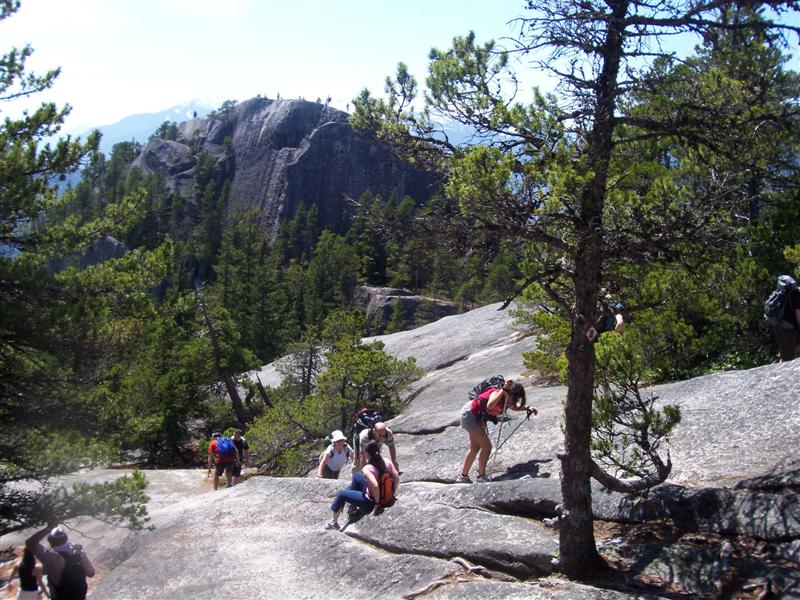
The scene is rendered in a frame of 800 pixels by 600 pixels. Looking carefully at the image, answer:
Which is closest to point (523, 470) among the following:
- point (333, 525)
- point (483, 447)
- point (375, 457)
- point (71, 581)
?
point (483, 447)

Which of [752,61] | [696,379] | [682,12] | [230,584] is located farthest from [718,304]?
[230,584]

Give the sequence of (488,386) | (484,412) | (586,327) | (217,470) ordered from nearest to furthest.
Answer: (586,327), (484,412), (488,386), (217,470)

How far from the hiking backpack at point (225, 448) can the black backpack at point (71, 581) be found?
6436mm

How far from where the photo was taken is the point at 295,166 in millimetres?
91125

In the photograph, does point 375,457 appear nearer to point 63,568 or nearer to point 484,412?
point 484,412

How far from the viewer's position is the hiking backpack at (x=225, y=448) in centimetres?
1460

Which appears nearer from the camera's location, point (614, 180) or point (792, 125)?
point (792, 125)

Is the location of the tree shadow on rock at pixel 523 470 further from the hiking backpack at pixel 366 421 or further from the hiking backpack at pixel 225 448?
the hiking backpack at pixel 225 448

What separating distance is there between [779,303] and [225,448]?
34.6 ft

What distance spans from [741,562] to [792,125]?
11.9 feet

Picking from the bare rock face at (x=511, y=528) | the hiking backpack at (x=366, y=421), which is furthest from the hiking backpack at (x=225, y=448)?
the hiking backpack at (x=366, y=421)

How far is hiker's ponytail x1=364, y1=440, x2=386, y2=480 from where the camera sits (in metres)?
8.80

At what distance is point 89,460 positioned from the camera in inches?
395

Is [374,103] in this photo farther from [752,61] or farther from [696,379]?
[696,379]
